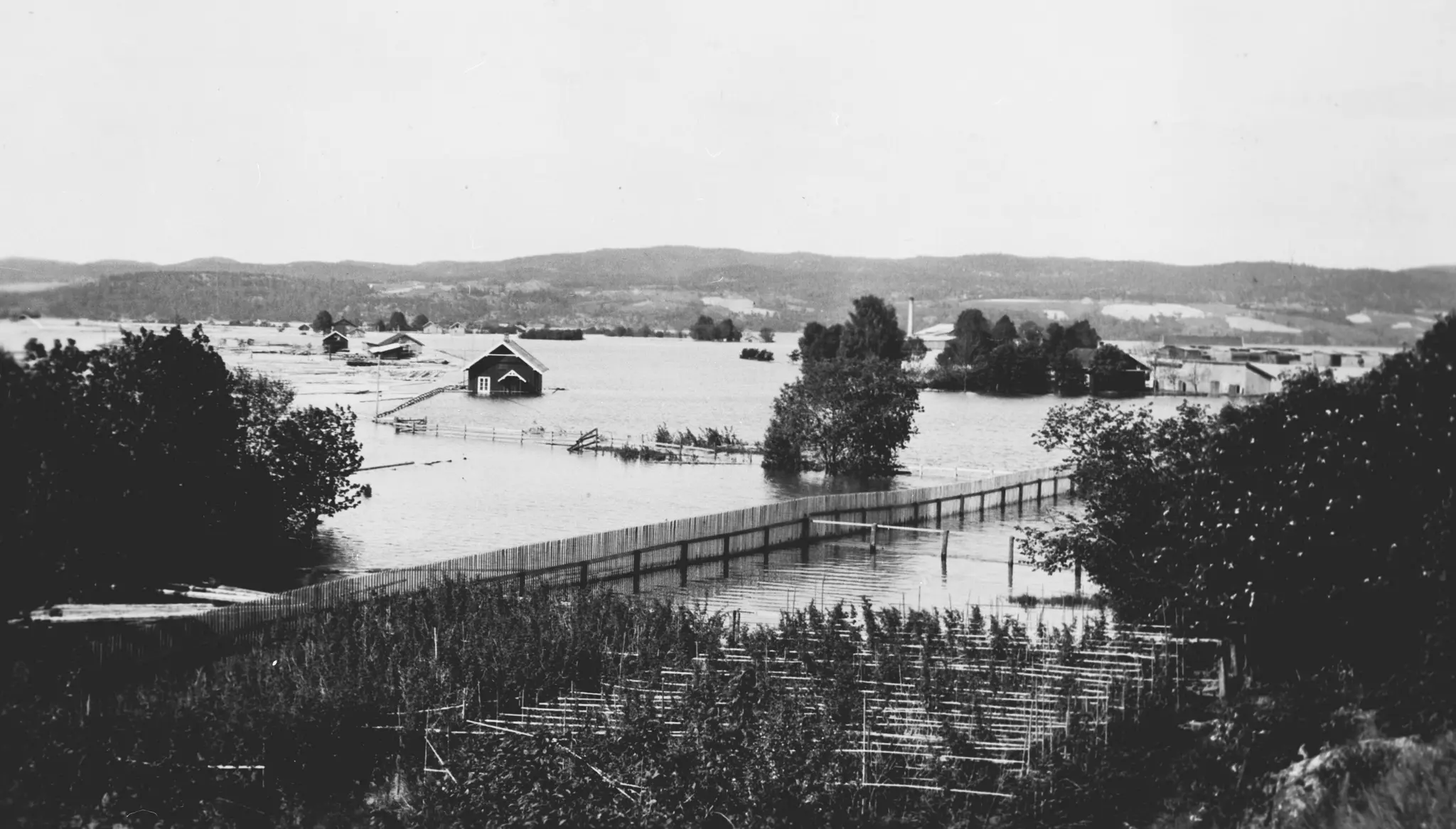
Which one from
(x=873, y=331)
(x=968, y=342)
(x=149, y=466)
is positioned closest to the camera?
(x=149, y=466)

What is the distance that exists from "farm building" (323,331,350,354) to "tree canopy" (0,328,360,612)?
4853 centimetres

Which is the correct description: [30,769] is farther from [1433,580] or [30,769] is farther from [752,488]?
[752,488]

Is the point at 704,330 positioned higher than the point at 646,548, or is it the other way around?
the point at 704,330

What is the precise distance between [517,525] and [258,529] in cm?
1186

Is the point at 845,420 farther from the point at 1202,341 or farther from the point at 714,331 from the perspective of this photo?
the point at 714,331

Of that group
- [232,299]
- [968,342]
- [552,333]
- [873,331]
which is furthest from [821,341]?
[232,299]

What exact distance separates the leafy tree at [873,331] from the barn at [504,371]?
31.1m

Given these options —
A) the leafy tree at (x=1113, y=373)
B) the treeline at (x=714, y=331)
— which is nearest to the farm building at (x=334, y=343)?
the leafy tree at (x=1113, y=373)

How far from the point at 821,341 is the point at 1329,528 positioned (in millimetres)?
106109

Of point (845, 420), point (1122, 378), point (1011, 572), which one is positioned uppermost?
point (845, 420)

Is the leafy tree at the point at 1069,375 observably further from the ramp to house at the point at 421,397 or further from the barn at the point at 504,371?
the ramp to house at the point at 421,397

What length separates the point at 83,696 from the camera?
15156mm

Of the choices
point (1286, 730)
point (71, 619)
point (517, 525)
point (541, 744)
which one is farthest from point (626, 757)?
point (517, 525)

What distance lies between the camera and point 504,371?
8281 centimetres
